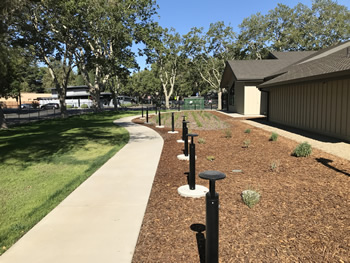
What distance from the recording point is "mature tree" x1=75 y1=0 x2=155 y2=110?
83.5 ft

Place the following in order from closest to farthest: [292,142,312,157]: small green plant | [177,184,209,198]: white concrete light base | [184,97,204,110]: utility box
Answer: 1. [177,184,209,198]: white concrete light base
2. [292,142,312,157]: small green plant
3. [184,97,204,110]: utility box

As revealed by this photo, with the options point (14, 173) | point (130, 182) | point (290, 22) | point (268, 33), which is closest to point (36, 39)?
point (14, 173)

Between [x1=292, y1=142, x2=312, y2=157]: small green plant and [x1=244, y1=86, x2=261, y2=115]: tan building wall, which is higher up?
[x1=244, y1=86, x2=261, y2=115]: tan building wall

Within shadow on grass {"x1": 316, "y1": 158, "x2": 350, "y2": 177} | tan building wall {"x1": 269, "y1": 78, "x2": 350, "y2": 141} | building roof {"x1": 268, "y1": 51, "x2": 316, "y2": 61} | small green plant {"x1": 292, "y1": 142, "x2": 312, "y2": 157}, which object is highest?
building roof {"x1": 268, "y1": 51, "x2": 316, "y2": 61}

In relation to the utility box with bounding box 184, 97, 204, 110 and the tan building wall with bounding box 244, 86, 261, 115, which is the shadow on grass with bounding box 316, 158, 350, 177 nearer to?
the tan building wall with bounding box 244, 86, 261, 115

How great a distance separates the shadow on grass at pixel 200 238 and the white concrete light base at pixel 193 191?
3.61 ft

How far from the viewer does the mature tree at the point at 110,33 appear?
25.5 meters

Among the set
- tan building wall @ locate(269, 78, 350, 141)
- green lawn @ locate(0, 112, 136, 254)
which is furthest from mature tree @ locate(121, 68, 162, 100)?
green lawn @ locate(0, 112, 136, 254)

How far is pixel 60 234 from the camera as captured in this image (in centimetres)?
364

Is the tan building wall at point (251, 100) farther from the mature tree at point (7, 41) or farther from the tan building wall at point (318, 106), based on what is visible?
the mature tree at point (7, 41)

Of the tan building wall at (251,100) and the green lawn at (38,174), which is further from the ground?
the tan building wall at (251,100)

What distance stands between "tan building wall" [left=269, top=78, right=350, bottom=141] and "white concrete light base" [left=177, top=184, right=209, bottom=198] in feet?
25.6

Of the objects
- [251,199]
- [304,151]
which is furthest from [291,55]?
[251,199]

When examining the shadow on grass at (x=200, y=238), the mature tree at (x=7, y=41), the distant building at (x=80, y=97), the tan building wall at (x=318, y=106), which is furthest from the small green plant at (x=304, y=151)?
the distant building at (x=80, y=97)
